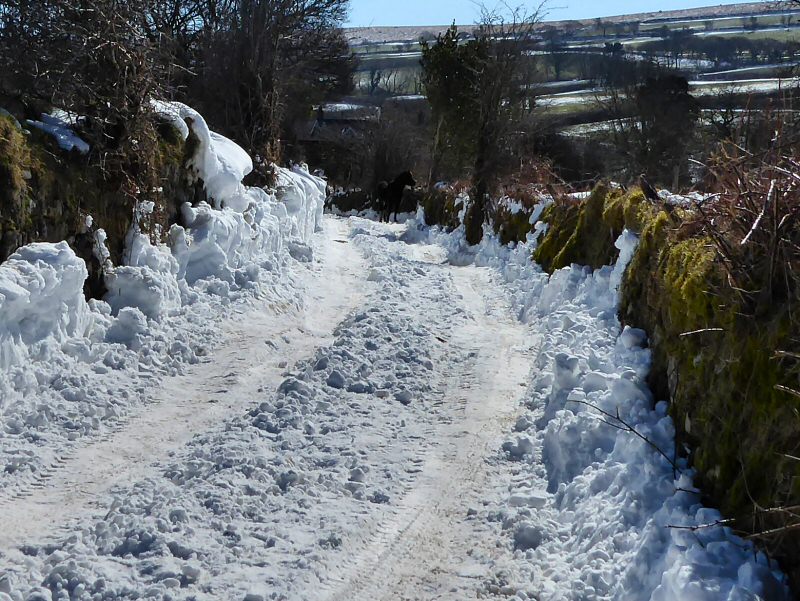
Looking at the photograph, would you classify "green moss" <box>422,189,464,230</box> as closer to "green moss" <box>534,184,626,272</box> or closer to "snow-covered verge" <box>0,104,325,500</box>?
"green moss" <box>534,184,626,272</box>

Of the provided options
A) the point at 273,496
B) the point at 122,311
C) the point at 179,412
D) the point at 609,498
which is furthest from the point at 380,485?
the point at 122,311

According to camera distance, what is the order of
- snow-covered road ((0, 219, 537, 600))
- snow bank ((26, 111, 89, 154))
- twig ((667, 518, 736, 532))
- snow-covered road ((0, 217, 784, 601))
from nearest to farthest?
twig ((667, 518, 736, 532))
snow-covered road ((0, 217, 784, 601))
snow-covered road ((0, 219, 537, 600))
snow bank ((26, 111, 89, 154))

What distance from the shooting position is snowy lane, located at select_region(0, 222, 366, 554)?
17.0 ft

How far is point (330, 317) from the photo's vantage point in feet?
35.1

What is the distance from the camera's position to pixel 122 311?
8320 mm

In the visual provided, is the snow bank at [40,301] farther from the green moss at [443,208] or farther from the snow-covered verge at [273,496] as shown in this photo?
the green moss at [443,208]

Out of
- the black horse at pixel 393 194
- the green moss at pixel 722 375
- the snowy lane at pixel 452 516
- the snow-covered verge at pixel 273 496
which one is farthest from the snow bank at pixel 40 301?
the black horse at pixel 393 194

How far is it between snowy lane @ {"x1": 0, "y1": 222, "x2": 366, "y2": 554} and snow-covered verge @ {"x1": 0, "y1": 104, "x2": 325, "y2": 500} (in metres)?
0.18

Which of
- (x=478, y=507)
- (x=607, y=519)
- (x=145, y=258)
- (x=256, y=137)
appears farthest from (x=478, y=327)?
(x=256, y=137)

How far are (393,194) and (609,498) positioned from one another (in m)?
29.7

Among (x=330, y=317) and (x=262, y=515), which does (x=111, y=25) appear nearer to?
(x=330, y=317)

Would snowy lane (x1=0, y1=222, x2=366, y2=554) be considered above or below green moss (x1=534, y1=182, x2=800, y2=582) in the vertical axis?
below

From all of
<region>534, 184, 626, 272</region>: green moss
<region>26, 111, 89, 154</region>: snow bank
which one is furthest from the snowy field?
<region>26, 111, 89, 154</region>: snow bank

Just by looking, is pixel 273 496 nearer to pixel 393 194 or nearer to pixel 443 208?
pixel 443 208
